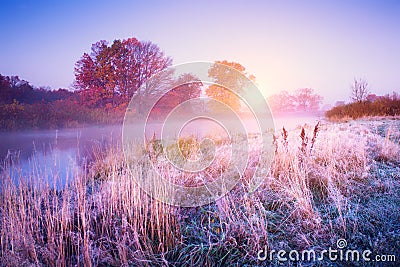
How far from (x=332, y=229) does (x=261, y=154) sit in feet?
8.39

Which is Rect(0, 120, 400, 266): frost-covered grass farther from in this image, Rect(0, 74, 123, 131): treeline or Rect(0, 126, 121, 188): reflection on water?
Rect(0, 74, 123, 131): treeline

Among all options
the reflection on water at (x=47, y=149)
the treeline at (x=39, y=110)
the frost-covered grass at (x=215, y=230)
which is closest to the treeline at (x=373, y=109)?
the frost-covered grass at (x=215, y=230)

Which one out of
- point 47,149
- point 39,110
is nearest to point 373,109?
point 47,149

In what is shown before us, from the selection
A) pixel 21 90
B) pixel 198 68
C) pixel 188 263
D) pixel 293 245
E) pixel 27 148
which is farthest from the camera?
pixel 21 90

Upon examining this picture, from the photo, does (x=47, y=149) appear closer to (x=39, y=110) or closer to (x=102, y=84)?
(x=39, y=110)

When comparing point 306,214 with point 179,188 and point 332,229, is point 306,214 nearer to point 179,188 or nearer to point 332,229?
point 332,229

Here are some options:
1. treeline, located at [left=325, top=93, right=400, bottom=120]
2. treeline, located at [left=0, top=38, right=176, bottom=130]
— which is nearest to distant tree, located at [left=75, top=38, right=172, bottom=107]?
treeline, located at [left=0, top=38, right=176, bottom=130]

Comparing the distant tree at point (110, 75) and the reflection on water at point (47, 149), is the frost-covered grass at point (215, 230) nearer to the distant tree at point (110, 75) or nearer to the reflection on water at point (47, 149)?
the reflection on water at point (47, 149)

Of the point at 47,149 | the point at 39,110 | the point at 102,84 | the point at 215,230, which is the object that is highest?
the point at 102,84

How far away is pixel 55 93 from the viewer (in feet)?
88.3

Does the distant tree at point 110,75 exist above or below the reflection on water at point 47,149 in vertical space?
above

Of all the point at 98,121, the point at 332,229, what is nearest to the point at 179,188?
the point at 332,229

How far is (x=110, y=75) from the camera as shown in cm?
2123

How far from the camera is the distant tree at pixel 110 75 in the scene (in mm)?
21375
